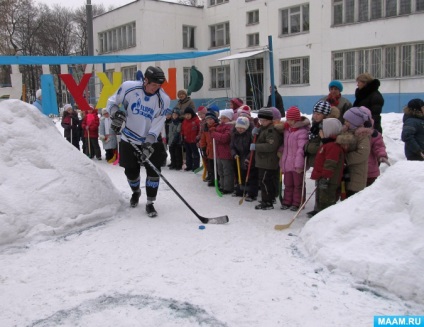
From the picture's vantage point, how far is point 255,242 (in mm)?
4531

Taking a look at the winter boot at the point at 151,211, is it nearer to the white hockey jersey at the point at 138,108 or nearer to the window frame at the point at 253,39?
the white hockey jersey at the point at 138,108

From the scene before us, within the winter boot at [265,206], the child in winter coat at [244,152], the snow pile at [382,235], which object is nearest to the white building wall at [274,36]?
the child in winter coat at [244,152]

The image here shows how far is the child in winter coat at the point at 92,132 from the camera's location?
11.6 meters

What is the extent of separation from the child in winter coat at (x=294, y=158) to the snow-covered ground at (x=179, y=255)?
1.21 feet

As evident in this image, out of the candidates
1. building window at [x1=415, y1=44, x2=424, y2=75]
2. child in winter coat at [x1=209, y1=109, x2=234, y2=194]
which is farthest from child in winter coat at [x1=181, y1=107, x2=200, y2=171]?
building window at [x1=415, y1=44, x2=424, y2=75]

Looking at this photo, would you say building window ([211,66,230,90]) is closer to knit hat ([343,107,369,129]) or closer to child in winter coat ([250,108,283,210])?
child in winter coat ([250,108,283,210])

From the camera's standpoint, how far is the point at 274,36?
24047 mm

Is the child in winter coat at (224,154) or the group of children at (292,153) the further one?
the child in winter coat at (224,154)

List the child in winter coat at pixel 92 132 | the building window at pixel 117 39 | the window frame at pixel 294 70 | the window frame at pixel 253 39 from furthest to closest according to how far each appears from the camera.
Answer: the building window at pixel 117 39
the window frame at pixel 253 39
the window frame at pixel 294 70
the child in winter coat at pixel 92 132

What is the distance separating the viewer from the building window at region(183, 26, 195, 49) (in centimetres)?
2891

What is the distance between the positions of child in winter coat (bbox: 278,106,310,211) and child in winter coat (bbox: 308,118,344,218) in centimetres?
50

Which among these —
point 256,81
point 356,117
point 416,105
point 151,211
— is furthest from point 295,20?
point 151,211

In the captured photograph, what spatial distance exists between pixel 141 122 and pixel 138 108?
0.19m

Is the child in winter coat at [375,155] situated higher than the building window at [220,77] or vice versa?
the building window at [220,77]
